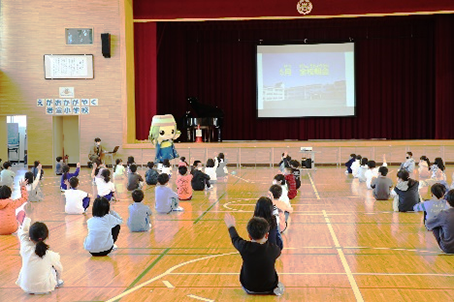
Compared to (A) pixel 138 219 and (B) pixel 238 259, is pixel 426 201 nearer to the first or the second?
(B) pixel 238 259

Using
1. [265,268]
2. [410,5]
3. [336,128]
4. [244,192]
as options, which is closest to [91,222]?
[265,268]

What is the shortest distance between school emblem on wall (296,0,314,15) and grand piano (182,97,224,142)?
5905mm

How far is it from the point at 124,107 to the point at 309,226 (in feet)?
52.6

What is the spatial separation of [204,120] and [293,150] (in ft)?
14.0

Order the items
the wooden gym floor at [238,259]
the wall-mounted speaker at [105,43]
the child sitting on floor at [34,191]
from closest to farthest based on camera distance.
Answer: the wooden gym floor at [238,259]
the child sitting on floor at [34,191]
the wall-mounted speaker at [105,43]

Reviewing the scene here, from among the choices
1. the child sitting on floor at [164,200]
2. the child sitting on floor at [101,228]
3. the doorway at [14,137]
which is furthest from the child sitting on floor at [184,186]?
the doorway at [14,137]

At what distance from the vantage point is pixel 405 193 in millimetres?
11336

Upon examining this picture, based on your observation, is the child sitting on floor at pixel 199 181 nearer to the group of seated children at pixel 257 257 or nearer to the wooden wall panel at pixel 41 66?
the group of seated children at pixel 257 257

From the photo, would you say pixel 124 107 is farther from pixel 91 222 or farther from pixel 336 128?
pixel 91 222

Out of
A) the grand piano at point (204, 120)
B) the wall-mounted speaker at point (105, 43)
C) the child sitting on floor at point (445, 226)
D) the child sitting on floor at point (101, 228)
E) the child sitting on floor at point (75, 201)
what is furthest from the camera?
the grand piano at point (204, 120)

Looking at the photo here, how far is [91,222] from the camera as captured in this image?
7902 millimetres

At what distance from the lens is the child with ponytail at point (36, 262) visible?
20.3ft

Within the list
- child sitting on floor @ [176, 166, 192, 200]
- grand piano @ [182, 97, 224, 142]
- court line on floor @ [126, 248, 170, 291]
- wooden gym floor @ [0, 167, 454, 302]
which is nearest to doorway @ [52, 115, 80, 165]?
grand piano @ [182, 97, 224, 142]

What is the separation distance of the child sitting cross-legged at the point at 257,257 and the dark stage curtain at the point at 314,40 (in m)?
23.0
